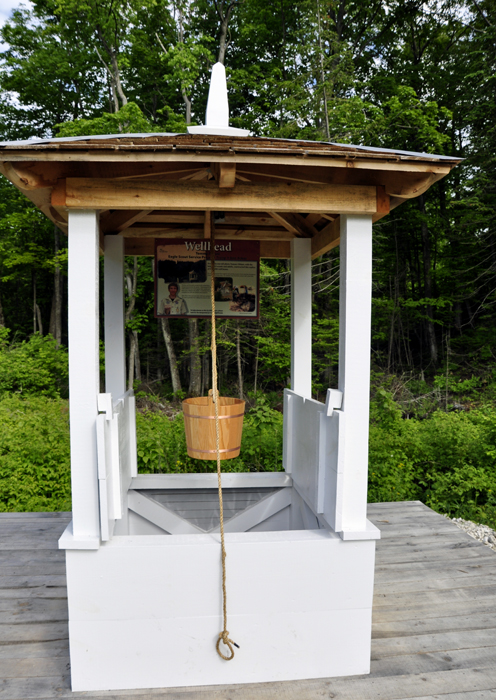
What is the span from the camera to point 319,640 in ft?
8.35

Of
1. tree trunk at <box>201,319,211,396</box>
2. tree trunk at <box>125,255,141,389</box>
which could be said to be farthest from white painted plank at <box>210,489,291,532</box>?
tree trunk at <box>201,319,211,396</box>

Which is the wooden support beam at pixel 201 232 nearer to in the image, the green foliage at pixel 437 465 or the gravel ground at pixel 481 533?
the gravel ground at pixel 481 533

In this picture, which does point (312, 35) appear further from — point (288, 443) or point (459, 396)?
point (288, 443)

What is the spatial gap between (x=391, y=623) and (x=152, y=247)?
11.3 ft

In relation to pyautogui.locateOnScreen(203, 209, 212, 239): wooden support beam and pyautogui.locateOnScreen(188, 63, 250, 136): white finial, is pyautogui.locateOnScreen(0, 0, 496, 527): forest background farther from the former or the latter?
pyautogui.locateOnScreen(188, 63, 250, 136): white finial

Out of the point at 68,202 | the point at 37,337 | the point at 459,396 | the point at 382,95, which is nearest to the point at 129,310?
the point at 37,337

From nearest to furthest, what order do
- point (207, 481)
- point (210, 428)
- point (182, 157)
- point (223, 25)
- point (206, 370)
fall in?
1. point (182, 157)
2. point (210, 428)
3. point (207, 481)
4. point (223, 25)
5. point (206, 370)

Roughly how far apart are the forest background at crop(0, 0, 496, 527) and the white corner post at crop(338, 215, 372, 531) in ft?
15.4

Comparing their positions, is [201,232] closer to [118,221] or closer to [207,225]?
[207,225]

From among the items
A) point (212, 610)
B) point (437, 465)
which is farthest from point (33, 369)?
point (212, 610)

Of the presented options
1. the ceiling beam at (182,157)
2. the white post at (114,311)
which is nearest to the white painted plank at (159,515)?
the white post at (114,311)

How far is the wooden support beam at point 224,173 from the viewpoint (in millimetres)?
2314

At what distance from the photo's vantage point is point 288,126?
33.0 feet

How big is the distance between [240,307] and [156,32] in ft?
40.1
